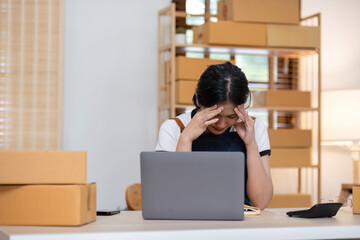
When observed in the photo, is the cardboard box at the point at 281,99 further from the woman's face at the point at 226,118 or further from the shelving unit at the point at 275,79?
the woman's face at the point at 226,118

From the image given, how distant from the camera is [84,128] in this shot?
4.36m

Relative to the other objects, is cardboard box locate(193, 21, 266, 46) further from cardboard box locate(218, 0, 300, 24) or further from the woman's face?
the woman's face

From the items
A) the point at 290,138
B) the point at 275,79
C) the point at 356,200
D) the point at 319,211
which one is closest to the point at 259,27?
the point at 275,79

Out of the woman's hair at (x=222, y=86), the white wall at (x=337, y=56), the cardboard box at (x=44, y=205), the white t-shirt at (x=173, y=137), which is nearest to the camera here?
the cardboard box at (x=44, y=205)

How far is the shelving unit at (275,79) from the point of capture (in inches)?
165

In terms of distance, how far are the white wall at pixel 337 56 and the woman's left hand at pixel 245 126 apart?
2.93m

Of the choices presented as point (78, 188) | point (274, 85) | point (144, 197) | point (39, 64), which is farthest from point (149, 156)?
point (274, 85)

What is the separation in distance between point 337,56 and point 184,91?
1.63 m

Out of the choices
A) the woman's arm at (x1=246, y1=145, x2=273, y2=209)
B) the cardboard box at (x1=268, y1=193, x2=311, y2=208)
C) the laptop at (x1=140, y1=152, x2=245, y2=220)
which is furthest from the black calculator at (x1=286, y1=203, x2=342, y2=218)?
the cardboard box at (x1=268, y1=193, x2=311, y2=208)

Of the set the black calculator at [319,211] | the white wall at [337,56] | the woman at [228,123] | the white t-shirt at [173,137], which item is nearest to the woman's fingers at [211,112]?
the woman at [228,123]

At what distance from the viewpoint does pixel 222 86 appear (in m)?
2.03

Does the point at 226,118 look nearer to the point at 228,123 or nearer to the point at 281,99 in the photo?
the point at 228,123

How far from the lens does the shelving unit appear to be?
13.8 feet

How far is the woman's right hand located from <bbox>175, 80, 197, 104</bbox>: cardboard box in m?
1.94
